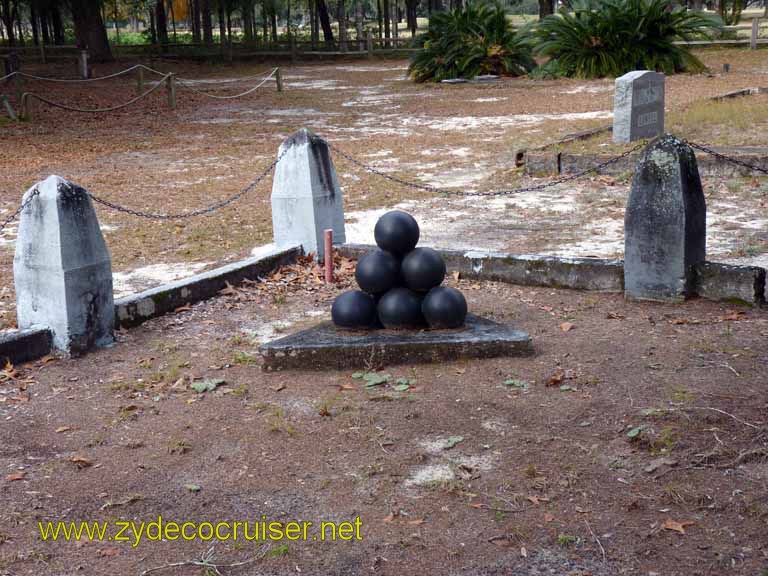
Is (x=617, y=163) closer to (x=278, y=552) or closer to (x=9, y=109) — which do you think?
(x=278, y=552)

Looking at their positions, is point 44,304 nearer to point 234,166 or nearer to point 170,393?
point 170,393

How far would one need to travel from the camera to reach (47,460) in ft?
17.7

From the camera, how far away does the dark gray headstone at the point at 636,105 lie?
15344 millimetres

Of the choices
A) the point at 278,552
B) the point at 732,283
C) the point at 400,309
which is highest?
the point at 400,309

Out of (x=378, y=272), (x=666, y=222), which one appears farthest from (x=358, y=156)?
(x=378, y=272)

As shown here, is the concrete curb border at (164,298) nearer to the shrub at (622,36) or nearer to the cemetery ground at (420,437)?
the cemetery ground at (420,437)

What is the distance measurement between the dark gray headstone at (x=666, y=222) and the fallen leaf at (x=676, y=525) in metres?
3.60

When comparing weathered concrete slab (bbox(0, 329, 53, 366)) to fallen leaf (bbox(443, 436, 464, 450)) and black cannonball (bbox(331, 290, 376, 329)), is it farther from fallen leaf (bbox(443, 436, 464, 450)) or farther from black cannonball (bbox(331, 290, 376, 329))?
fallen leaf (bbox(443, 436, 464, 450))

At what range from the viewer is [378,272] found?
6.87 m

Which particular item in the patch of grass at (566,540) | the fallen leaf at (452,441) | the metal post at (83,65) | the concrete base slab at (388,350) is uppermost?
the metal post at (83,65)

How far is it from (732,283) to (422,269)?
8.35 feet

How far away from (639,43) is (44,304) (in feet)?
76.1

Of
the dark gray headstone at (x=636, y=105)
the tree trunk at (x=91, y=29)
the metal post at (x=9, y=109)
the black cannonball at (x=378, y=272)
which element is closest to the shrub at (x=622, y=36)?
the dark gray headstone at (x=636, y=105)

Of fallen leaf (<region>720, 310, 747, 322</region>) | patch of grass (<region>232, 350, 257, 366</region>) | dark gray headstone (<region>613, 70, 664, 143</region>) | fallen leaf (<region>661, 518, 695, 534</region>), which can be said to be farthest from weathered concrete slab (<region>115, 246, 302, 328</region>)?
dark gray headstone (<region>613, 70, 664, 143</region>)
